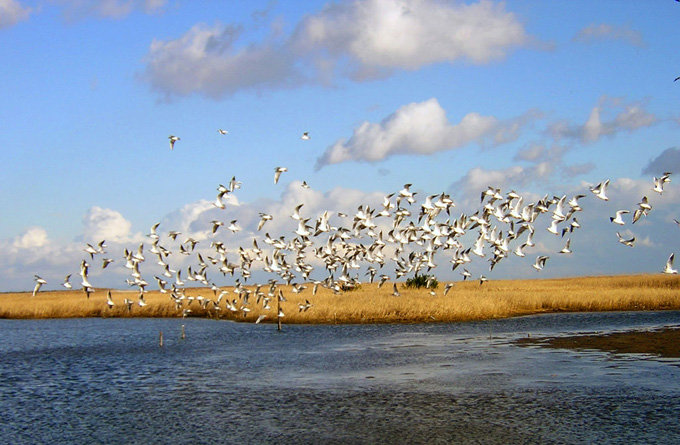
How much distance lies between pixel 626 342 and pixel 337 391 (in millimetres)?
17938

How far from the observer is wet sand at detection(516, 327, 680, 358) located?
107 ft

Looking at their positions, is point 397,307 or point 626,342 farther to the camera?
point 397,307

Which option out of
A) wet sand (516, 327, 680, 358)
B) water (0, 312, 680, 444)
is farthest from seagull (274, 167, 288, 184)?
wet sand (516, 327, 680, 358)

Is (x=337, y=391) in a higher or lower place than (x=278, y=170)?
lower

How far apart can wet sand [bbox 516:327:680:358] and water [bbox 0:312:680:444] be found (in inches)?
72.3

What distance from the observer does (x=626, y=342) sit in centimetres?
3581

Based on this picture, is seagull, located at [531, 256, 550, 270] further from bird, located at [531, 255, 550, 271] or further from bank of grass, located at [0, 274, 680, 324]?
bank of grass, located at [0, 274, 680, 324]

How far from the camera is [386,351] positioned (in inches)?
1372

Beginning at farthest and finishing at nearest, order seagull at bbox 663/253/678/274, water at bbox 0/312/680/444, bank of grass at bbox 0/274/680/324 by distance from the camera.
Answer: bank of grass at bbox 0/274/680/324, seagull at bbox 663/253/678/274, water at bbox 0/312/680/444

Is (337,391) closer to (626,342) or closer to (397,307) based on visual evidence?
(626,342)

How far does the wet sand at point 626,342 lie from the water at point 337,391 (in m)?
1.84

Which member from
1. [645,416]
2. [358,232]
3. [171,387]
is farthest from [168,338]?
[645,416]

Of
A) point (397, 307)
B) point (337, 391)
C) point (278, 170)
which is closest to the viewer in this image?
point (337, 391)

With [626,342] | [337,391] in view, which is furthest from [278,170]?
[626,342]
